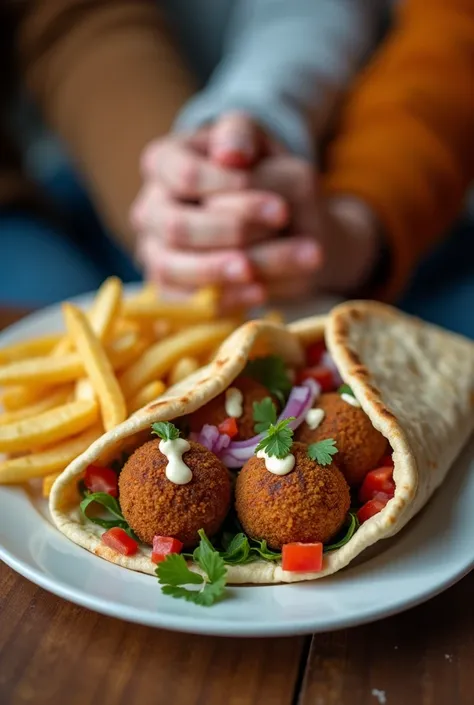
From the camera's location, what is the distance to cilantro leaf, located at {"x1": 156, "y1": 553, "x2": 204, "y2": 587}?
49.4 inches

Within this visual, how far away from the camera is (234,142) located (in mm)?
2453

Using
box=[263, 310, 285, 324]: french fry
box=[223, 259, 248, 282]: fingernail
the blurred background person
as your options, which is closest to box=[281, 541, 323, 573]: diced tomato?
box=[263, 310, 285, 324]: french fry

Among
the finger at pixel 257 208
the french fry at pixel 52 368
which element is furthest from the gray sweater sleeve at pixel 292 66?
the french fry at pixel 52 368

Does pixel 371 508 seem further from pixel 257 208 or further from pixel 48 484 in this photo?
pixel 257 208

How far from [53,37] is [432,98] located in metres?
1.82

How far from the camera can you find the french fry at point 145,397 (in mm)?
1723

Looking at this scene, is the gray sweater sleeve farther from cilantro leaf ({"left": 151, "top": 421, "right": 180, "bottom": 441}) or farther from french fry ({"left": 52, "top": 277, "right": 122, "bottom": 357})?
cilantro leaf ({"left": 151, "top": 421, "right": 180, "bottom": 441})

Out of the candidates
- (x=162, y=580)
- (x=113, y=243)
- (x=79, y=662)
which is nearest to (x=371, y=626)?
(x=162, y=580)

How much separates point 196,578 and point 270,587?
0.41 feet

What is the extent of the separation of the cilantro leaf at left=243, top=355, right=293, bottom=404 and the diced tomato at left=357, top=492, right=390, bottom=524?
12.6 inches

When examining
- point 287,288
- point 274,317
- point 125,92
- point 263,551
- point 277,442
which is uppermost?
point 125,92

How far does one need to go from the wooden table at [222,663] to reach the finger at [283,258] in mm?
1290

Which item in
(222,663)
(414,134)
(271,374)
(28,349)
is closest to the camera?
(222,663)

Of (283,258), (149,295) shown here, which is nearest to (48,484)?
(149,295)
